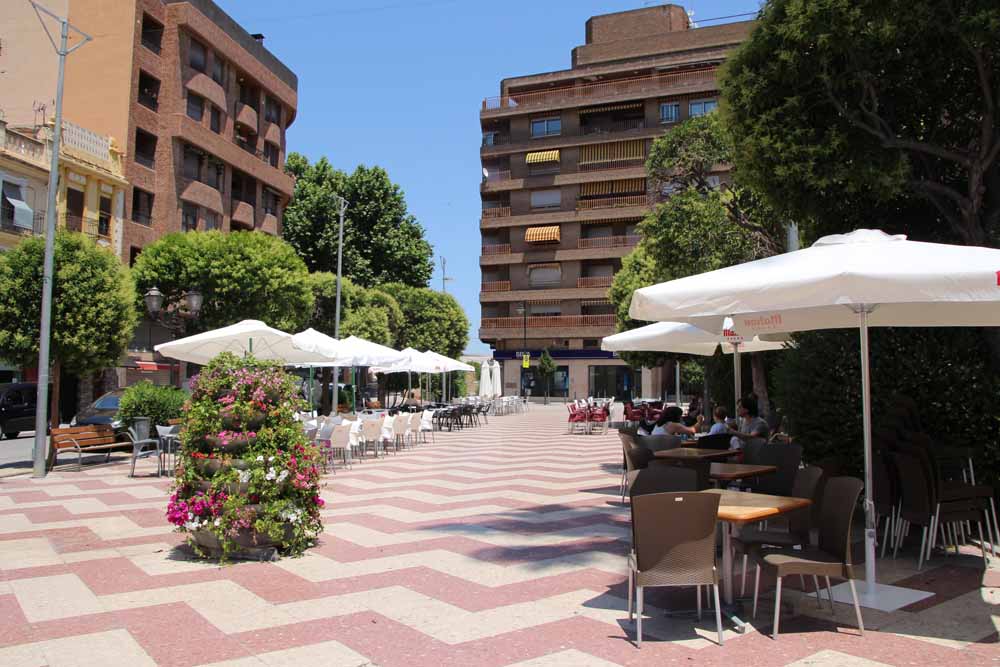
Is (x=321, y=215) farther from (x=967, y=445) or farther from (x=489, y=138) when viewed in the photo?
(x=967, y=445)

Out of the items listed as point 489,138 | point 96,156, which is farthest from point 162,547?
point 489,138

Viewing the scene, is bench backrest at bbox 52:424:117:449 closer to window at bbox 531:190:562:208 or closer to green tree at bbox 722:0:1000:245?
green tree at bbox 722:0:1000:245

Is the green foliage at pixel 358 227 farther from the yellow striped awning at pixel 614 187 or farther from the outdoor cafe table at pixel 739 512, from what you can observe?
the outdoor cafe table at pixel 739 512

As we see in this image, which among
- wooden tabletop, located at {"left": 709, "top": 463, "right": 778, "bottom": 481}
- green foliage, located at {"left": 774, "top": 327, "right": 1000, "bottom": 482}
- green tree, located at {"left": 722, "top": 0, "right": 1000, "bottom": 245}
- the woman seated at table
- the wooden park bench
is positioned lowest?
the wooden park bench

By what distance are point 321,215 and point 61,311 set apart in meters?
31.7

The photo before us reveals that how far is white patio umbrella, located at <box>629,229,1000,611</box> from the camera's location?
465 cm

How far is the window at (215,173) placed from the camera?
3538cm

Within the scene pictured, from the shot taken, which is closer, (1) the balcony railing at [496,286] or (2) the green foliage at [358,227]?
(2) the green foliage at [358,227]

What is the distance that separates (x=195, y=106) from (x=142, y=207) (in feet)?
19.0

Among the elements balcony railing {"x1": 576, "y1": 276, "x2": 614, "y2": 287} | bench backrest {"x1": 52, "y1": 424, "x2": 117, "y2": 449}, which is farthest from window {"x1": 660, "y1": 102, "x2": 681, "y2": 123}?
bench backrest {"x1": 52, "y1": 424, "x2": 117, "y2": 449}

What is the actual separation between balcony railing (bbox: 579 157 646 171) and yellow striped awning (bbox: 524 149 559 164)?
6.73ft

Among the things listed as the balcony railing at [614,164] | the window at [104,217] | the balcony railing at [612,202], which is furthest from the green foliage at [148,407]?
the balcony railing at [614,164]

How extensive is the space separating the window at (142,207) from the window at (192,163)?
2196mm

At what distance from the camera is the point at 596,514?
8578 millimetres
